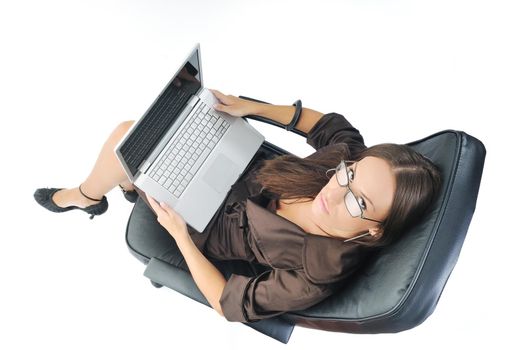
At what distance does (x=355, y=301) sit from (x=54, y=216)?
1340 millimetres

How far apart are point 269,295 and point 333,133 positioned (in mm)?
527

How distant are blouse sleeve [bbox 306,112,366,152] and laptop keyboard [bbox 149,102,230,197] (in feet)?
0.92

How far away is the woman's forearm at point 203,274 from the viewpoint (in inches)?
53.7

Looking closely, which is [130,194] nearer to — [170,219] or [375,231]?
[170,219]

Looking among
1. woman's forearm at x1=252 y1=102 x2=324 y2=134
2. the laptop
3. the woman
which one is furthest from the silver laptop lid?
woman's forearm at x1=252 y1=102 x2=324 y2=134

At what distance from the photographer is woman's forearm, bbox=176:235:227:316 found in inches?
53.7

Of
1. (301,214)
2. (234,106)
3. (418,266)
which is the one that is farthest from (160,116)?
(418,266)

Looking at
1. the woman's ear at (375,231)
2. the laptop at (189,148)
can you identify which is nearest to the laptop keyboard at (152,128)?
the laptop at (189,148)

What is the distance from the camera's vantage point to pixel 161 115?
145 cm

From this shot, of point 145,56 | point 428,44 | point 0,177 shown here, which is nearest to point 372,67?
point 428,44

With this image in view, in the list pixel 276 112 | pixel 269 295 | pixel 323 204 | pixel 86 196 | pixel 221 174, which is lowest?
pixel 86 196

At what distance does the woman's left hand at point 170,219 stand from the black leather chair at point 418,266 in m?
0.38

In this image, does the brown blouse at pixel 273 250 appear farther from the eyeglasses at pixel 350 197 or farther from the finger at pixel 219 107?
the finger at pixel 219 107

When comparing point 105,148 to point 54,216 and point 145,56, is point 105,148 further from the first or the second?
point 145,56
